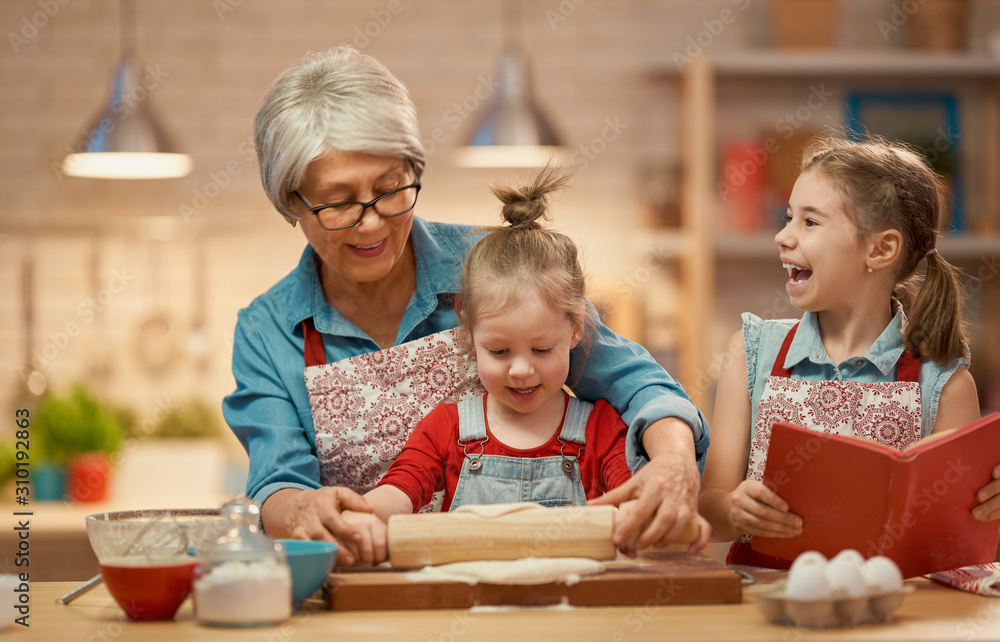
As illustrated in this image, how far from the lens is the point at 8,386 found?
409 cm

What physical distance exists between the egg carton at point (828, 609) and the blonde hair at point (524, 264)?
57cm

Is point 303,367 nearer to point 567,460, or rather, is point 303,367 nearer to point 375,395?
point 375,395

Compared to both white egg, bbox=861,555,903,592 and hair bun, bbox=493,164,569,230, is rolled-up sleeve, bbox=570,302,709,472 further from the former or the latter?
white egg, bbox=861,555,903,592

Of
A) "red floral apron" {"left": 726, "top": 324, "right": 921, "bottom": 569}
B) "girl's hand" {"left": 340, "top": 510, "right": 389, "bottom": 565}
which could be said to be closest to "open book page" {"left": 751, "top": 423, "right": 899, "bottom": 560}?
"red floral apron" {"left": 726, "top": 324, "right": 921, "bottom": 569}

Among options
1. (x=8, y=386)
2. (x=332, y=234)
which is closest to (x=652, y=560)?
(x=332, y=234)

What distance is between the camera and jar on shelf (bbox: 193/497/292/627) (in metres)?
1.11

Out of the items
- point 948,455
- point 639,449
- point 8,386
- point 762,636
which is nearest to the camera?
point 762,636

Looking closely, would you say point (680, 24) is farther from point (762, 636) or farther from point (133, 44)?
point (762, 636)

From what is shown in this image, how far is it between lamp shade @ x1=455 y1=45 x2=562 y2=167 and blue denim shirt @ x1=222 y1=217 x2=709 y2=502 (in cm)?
158

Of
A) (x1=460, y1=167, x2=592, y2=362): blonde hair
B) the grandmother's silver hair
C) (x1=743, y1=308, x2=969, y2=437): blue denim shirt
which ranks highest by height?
the grandmother's silver hair

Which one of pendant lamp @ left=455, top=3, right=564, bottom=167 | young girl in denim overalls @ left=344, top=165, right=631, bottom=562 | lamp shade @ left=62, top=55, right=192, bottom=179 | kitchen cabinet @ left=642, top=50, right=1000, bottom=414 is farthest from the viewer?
kitchen cabinet @ left=642, top=50, right=1000, bottom=414

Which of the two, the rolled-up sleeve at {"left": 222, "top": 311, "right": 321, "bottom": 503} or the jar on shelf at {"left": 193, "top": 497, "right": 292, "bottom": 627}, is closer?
the jar on shelf at {"left": 193, "top": 497, "right": 292, "bottom": 627}

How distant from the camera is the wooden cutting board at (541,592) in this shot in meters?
1.21

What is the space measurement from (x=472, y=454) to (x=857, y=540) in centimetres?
58
